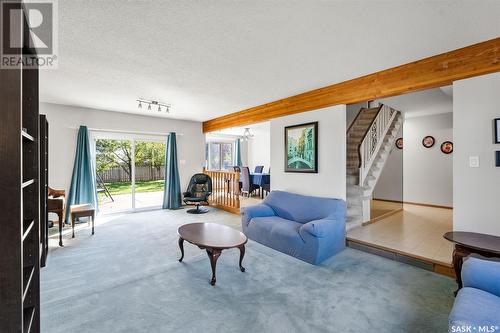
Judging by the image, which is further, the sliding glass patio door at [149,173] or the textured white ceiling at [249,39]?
the sliding glass patio door at [149,173]

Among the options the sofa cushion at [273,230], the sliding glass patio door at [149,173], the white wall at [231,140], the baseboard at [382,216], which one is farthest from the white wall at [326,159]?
the white wall at [231,140]

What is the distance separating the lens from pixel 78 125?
5.18 m

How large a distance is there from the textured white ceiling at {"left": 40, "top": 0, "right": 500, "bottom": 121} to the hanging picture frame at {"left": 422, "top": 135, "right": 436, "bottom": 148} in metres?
4.60

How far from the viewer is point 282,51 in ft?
8.41

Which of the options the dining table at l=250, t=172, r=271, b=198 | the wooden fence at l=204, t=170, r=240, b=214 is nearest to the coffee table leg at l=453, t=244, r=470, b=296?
the wooden fence at l=204, t=170, r=240, b=214

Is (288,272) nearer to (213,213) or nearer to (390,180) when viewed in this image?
(213,213)

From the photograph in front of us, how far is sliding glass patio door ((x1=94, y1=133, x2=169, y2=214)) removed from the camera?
5699 millimetres

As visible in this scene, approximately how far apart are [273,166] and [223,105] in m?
1.65

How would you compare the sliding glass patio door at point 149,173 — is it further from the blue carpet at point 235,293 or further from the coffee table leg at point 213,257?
the coffee table leg at point 213,257

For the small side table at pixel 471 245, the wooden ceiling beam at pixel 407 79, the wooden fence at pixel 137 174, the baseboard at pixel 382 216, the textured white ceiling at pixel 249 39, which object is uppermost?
the textured white ceiling at pixel 249 39

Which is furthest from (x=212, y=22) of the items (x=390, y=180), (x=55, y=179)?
(x=390, y=180)

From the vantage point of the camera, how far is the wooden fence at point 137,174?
580cm

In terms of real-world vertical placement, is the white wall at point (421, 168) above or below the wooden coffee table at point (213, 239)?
above

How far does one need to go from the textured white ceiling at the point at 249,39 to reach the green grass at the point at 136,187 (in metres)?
2.79
